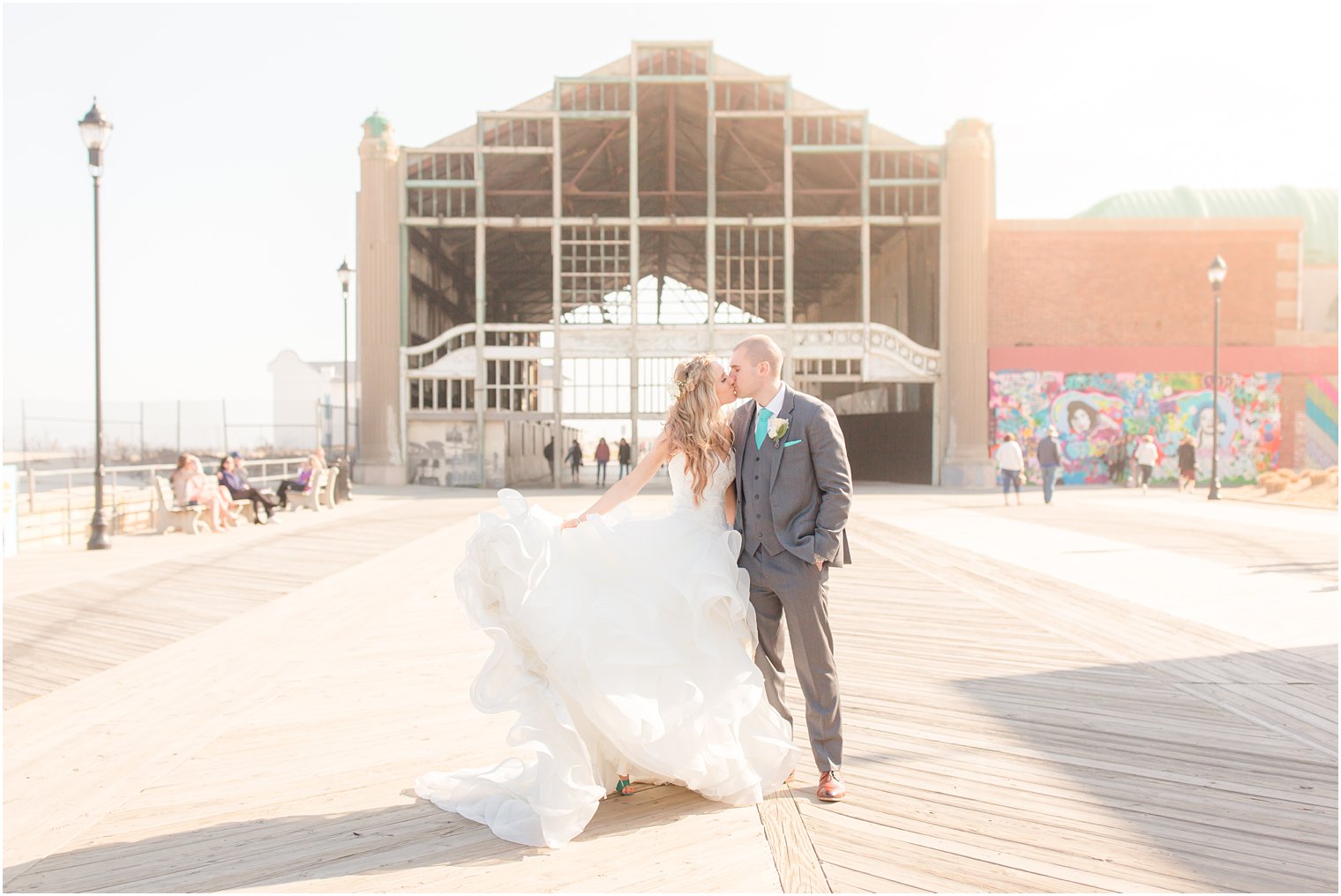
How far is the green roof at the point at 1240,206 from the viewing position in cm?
4466

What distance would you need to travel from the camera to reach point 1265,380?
88.1 feet

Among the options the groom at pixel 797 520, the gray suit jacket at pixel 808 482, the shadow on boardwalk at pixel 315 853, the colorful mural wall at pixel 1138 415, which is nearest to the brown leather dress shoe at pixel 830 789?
the groom at pixel 797 520

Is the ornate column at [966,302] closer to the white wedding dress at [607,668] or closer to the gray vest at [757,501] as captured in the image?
the gray vest at [757,501]

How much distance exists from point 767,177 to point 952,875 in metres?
24.9

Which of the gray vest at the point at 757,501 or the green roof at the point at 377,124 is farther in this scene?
the green roof at the point at 377,124

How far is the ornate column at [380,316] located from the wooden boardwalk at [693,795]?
711 inches

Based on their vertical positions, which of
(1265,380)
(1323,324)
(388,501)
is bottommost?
(388,501)

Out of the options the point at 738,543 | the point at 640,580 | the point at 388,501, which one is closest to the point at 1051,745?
the point at 738,543

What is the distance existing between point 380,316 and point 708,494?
78.7ft

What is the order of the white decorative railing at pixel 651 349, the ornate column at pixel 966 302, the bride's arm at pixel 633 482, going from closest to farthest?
the bride's arm at pixel 633 482 → the ornate column at pixel 966 302 → the white decorative railing at pixel 651 349

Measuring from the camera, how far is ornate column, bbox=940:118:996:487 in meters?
25.9

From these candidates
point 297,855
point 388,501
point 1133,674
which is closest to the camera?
point 297,855

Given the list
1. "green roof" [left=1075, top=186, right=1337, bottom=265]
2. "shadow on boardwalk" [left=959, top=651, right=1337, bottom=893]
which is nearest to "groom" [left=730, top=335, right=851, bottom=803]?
"shadow on boardwalk" [left=959, top=651, right=1337, bottom=893]

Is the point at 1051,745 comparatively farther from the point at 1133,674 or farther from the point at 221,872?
the point at 221,872
